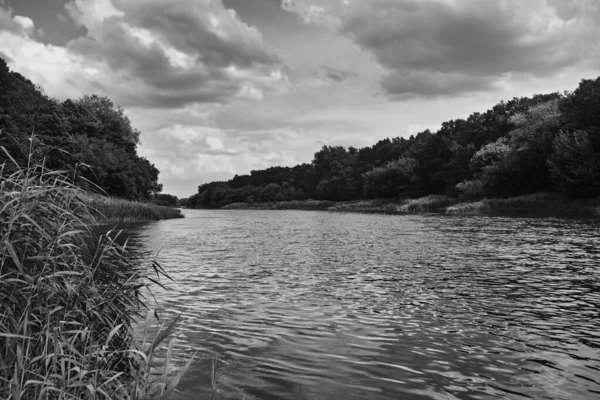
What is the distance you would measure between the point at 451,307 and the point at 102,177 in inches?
2600

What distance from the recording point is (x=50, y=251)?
611 centimetres

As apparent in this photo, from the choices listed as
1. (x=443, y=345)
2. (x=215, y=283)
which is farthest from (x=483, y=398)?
(x=215, y=283)

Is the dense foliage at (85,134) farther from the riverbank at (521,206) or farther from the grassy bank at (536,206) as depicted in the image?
the grassy bank at (536,206)

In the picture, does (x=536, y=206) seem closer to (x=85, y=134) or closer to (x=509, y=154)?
(x=509, y=154)

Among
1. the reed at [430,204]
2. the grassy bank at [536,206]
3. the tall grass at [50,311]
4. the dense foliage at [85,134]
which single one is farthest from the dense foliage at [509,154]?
the tall grass at [50,311]

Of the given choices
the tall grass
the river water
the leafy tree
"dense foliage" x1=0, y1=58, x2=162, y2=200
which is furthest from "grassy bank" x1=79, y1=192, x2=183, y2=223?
the leafy tree

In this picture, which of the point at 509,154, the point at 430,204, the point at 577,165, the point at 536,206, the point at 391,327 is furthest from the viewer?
the point at 430,204

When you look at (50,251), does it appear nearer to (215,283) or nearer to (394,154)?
(215,283)

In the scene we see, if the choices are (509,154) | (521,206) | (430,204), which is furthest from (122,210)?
(509,154)

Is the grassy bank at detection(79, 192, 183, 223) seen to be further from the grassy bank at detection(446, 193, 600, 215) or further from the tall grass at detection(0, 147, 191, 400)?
the grassy bank at detection(446, 193, 600, 215)

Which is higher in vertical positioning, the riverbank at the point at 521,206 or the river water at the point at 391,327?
the riverbank at the point at 521,206

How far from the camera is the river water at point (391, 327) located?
7535 millimetres

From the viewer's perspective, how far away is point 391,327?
428 inches

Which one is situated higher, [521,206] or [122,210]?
[122,210]
